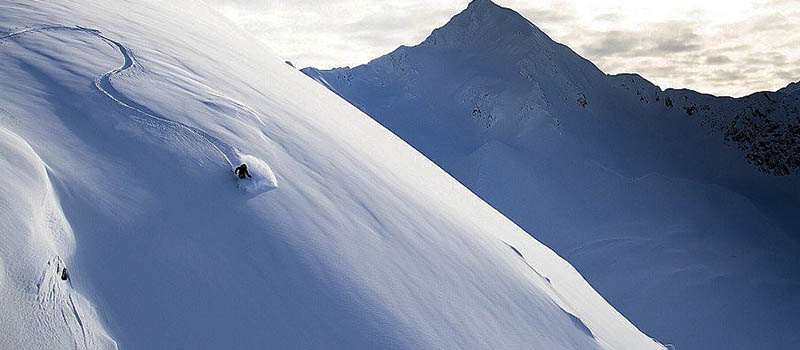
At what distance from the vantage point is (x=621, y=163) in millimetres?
21000

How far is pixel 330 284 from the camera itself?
2.97 metres

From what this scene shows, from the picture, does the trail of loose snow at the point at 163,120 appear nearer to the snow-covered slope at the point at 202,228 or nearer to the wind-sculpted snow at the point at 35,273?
the snow-covered slope at the point at 202,228

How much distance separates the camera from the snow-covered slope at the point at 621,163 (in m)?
13.8

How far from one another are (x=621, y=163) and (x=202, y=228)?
790 inches

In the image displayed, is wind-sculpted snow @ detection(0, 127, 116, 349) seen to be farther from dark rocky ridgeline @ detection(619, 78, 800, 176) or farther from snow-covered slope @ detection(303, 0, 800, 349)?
dark rocky ridgeline @ detection(619, 78, 800, 176)

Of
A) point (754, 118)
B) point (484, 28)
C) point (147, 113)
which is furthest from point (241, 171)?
Result: point (484, 28)

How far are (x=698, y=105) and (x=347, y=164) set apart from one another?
25507 mm

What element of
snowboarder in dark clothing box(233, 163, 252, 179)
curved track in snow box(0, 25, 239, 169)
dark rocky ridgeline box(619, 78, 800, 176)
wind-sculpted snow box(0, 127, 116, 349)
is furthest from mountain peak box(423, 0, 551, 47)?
wind-sculpted snow box(0, 127, 116, 349)

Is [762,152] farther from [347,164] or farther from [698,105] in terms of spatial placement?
[347,164]

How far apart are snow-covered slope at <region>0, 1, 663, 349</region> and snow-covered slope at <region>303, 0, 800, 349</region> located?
10.1m

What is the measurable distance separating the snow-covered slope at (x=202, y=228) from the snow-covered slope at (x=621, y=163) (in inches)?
398

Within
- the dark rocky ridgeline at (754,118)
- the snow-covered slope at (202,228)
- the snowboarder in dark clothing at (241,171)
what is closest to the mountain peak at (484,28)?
the dark rocky ridgeline at (754,118)

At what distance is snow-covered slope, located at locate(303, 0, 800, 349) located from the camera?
1382cm

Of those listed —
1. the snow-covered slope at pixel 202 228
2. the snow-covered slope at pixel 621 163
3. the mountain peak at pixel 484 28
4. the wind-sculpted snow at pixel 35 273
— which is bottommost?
the wind-sculpted snow at pixel 35 273
